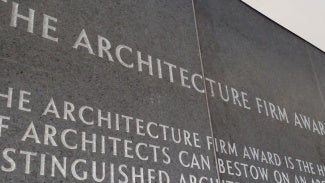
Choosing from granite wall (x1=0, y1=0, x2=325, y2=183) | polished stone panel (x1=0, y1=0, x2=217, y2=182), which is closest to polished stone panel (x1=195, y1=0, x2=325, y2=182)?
granite wall (x1=0, y1=0, x2=325, y2=183)

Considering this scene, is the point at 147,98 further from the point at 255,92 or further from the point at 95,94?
the point at 255,92

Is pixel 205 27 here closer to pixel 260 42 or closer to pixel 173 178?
pixel 260 42

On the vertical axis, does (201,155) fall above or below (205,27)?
below

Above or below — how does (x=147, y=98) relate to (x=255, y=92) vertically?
below

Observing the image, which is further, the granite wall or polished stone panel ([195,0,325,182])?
polished stone panel ([195,0,325,182])

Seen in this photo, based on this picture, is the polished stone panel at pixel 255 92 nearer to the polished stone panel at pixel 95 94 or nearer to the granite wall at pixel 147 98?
the granite wall at pixel 147 98

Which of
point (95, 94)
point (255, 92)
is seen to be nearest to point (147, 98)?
point (95, 94)

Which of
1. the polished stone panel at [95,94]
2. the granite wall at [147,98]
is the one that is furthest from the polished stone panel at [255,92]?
the polished stone panel at [95,94]

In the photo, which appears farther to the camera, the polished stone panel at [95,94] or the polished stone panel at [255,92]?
the polished stone panel at [255,92]

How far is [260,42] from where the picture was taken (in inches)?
112

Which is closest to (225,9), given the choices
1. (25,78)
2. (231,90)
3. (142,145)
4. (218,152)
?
(231,90)

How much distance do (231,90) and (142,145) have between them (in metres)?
0.81

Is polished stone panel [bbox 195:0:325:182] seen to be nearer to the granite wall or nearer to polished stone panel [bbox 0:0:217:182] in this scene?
the granite wall

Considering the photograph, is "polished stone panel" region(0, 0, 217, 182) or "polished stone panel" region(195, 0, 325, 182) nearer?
"polished stone panel" region(0, 0, 217, 182)
